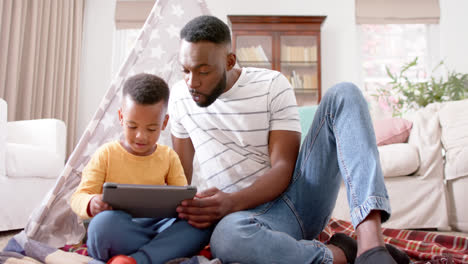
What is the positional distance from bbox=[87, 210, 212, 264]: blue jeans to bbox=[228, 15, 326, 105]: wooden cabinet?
2.92m

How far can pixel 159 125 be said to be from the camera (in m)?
1.00

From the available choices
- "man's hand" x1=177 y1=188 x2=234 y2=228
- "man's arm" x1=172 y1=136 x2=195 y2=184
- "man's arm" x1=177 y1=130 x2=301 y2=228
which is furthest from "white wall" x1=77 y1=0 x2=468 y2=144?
"man's hand" x1=177 y1=188 x2=234 y2=228

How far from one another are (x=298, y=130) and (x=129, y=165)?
456mm

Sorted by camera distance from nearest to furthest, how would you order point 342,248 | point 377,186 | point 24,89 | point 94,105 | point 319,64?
point 377,186 → point 342,248 → point 24,89 → point 319,64 → point 94,105

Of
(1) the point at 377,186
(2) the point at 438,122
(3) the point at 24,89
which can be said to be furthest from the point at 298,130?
(3) the point at 24,89

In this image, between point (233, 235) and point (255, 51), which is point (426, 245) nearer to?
point (233, 235)

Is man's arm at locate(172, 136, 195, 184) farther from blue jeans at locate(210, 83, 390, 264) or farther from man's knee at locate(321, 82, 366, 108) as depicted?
man's knee at locate(321, 82, 366, 108)

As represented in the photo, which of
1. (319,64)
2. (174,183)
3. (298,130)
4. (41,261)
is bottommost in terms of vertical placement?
(41,261)

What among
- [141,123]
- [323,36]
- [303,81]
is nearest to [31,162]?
[141,123]

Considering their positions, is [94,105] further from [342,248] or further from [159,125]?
[342,248]

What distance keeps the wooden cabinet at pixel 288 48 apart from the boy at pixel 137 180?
2.77 metres

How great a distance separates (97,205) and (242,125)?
42 centimetres

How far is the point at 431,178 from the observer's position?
2.02 metres

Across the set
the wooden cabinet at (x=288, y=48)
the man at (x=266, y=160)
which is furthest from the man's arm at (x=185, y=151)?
the wooden cabinet at (x=288, y=48)
